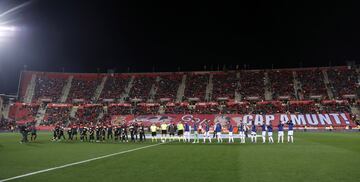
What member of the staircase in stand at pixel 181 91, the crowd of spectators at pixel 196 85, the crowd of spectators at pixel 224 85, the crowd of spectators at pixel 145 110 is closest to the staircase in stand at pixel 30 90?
the crowd of spectators at pixel 145 110

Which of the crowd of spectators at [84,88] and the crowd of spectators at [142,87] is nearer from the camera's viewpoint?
the crowd of spectators at [142,87]

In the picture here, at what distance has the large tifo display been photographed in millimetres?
64000

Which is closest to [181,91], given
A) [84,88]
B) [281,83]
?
[281,83]

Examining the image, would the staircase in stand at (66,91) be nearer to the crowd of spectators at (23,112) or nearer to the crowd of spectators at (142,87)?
the crowd of spectators at (23,112)

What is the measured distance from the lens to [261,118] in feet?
221

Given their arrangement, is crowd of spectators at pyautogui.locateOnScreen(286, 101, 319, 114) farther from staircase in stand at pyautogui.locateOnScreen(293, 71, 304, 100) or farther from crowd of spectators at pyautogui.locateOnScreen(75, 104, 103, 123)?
crowd of spectators at pyautogui.locateOnScreen(75, 104, 103, 123)

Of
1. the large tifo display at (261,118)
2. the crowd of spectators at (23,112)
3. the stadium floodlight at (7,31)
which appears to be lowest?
the large tifo display at (261,118)

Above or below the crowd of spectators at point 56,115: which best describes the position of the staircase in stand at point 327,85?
above

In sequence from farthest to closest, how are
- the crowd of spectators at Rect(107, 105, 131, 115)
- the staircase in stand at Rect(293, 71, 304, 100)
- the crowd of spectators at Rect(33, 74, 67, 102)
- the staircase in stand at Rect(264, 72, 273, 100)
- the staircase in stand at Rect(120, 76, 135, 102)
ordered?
1. the crowd of spectators at Rect(33, 74, 67, 102)
2. the staircase in stand at Rect(120, 76, 135, 102)
3. the staircase in stand at Rect(264, 72, 273, 100)
4. the crowd of spectators at Rect(107, 105, 131, 115)
5. the staircase in stand at Rect(293, 71, 304, 100)

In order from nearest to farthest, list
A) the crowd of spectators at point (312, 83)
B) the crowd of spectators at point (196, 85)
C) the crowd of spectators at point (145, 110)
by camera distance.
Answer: the crowd of spectators at point (312, 83) < the crowd of spectators at point (145, 110) < the crowd of spectators at point (196, 85)

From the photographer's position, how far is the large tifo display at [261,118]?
64.0m

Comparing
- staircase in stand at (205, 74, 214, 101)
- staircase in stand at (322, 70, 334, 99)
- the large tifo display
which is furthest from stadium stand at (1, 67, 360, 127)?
the large tifo display

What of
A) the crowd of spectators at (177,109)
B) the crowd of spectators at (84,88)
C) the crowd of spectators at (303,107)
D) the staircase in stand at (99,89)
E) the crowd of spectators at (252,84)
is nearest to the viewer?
the crowd of spectators at (303,107)

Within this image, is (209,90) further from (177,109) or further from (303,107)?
(303,107)
